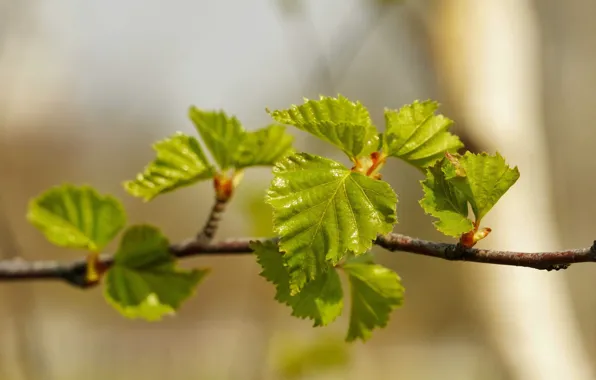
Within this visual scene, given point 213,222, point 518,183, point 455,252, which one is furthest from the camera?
point 518,183

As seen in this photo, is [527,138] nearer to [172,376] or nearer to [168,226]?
[172,376]

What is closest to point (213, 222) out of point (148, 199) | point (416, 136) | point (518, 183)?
point (148, 199)

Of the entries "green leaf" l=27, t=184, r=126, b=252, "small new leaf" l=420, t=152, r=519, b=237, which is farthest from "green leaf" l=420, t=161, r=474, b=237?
"green leaf" l=27, t=184, r=126, b=252

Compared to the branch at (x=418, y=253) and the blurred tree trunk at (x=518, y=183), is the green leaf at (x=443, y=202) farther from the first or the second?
the blurred tree trunk at (x=518, y=183)

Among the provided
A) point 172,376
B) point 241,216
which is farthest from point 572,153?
point 172,376

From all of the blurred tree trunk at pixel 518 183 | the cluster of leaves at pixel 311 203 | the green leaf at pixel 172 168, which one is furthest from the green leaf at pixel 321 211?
the blurred tree trunk at pixel 518 183

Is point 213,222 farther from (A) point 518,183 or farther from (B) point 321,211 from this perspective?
(A) point 518,183

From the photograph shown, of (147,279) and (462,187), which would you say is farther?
(147,279)

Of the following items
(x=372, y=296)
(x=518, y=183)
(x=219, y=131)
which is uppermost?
(x=219, y=131)

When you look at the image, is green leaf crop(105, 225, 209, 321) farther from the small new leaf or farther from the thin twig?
the small new leaf
